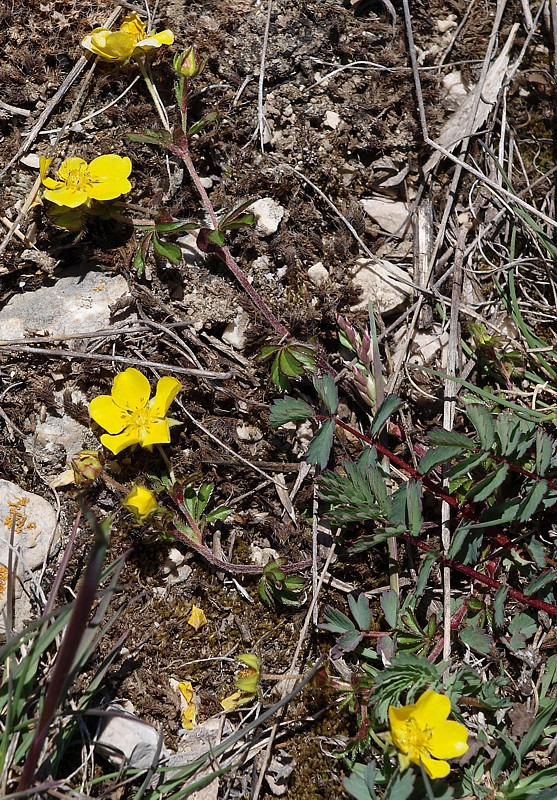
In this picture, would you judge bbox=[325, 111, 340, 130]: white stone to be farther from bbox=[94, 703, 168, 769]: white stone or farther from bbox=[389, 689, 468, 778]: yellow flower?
bbox=[94, 703, 168, 769]: white stone

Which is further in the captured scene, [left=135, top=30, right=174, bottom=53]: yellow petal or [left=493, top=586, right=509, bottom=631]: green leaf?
[left=135, top=30, right=174, bottom=53]: yellow petal

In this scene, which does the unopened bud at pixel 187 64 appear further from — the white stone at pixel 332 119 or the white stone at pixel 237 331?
the white stone at pixel 237 331

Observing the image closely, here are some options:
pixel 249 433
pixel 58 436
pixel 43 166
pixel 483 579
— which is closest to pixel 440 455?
pixel 483 579

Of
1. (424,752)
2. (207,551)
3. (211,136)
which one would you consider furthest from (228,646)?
(211,136)

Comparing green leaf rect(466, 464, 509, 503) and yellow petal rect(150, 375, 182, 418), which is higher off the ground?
yellow petal rect(150, 375, 182, 418)

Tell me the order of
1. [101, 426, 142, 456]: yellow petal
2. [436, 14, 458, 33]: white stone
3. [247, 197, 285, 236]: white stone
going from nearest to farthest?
[101, 426, 142, 456]: yellow petal
[247, 197, 285, 236]: white stone
[436, 14, 458, 33]: white stone

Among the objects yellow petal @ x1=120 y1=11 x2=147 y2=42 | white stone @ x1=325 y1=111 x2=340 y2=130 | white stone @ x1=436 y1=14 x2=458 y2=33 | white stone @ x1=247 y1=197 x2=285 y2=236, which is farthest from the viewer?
white stone @ x1=436 y1=14 x2=458 y2=33

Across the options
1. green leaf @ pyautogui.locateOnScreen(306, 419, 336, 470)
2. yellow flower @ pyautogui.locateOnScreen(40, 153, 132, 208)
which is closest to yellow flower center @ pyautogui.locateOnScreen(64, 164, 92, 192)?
yellow flower @ pyautogui.locateOnScreen(40, 153, 132, 208)
